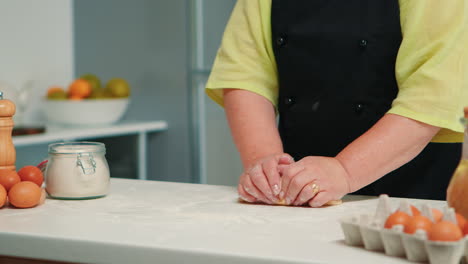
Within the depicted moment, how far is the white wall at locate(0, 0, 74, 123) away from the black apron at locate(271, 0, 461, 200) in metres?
2.05

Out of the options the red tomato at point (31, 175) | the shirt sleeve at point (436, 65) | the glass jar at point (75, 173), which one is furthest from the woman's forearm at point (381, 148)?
the red tomato at point (31, 175)

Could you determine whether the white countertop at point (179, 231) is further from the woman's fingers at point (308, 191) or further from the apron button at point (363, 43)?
the apron button at point (363, 43)

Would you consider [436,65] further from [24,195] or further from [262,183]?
[24,195]

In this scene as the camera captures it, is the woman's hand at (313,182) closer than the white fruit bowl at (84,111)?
Yes

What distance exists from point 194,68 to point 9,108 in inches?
80.0

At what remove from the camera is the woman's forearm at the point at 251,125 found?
4.45 feet

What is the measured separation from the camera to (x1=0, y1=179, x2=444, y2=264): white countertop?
824mm

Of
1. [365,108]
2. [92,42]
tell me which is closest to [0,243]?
[365,108]

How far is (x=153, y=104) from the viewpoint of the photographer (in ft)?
11.1

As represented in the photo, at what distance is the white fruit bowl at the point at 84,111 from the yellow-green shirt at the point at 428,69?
65.1 inches

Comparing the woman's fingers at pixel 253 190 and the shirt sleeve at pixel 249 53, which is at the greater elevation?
the shirt sleeve at pixel 249 53

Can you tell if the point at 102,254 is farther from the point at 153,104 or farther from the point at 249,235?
the point at 153,104

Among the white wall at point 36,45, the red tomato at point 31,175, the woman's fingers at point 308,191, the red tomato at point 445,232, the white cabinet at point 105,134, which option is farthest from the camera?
the white wall at point 36,45

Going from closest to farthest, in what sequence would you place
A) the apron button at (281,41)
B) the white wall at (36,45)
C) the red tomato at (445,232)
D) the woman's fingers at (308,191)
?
the red tomato at (445,232) → the woman's fingers at (308,191) → the apron button at (281,41) → the white wall at (36,45)
